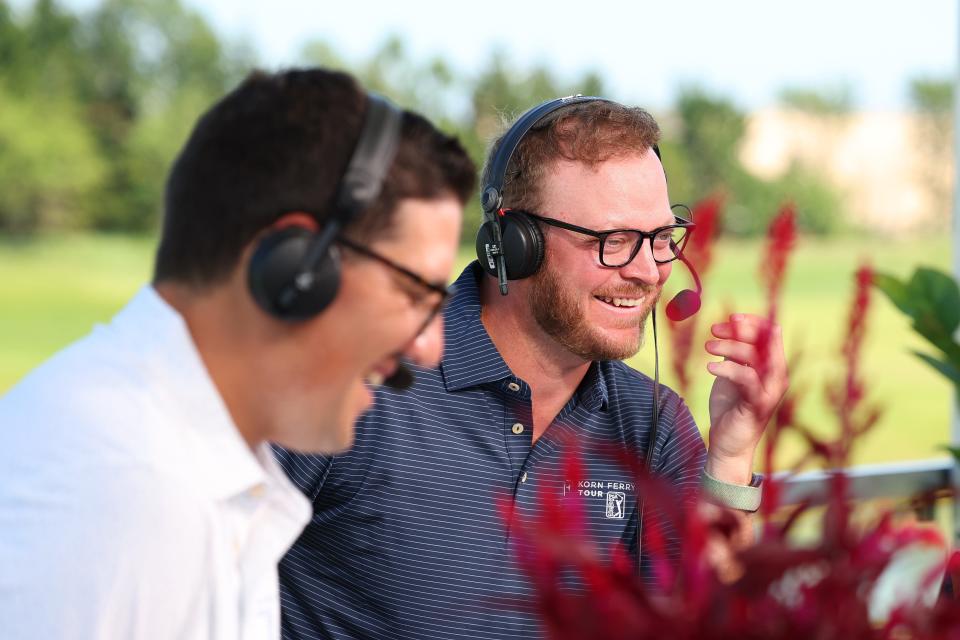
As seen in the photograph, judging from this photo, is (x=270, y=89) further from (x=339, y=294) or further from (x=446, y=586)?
(x=446, y=586)

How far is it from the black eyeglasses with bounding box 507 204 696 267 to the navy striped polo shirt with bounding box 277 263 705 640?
0.20 metres

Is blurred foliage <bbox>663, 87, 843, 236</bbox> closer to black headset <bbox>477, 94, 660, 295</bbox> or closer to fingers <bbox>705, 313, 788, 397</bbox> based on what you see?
black headset <bbox>477, 94, 660, 295</bbox>

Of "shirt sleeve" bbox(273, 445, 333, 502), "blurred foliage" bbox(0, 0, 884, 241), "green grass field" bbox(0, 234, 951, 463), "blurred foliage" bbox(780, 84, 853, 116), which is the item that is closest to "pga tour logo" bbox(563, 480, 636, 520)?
"shirt sleeve" bbox(273, 445, 333, 502)

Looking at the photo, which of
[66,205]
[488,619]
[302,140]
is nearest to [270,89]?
[302,140]

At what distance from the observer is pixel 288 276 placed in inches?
26.9

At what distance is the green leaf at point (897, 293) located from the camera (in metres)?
1.59

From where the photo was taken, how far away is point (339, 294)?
73cm

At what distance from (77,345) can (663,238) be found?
88 centimetres

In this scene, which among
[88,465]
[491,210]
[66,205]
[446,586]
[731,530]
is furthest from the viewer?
[66,205]

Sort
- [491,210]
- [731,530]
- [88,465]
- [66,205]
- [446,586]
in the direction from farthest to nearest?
1. [66,205]
2. [491,210]
3. [446,586]
4. [88,465]
5. [731,530]

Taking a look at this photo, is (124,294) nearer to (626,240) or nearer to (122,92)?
(122,92)

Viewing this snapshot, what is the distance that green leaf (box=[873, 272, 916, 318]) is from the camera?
5.23 ft

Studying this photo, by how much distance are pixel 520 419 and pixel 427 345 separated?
0.64 meters

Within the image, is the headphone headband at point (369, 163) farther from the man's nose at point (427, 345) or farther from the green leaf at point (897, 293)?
the green leaf at point (897, 293)
